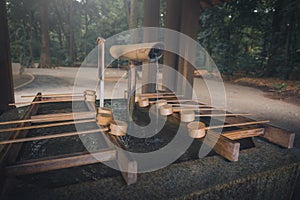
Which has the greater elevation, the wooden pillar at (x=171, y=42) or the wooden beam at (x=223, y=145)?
the wooden pillar at (x=171, y=42)

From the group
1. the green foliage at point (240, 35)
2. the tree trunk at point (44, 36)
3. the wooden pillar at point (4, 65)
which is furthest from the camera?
the tree trunk at point (44, 36)

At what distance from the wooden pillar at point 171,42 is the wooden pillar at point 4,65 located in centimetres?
240

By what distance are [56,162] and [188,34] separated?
2.84 meters

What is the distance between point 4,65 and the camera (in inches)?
112

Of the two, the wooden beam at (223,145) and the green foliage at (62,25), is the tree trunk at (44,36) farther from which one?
the wooden beam at (223,145)

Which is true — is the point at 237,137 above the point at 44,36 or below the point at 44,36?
below

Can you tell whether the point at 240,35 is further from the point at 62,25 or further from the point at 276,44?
the point at 62,25

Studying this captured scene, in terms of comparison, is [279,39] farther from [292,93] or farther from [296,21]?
[292,93]

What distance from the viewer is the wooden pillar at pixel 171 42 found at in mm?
3641

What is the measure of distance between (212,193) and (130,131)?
107 centimetres

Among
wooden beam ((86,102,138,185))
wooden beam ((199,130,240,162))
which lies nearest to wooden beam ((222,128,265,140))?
wooden beam ((199,130,240,162))

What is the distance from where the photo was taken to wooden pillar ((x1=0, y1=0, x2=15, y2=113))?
2814 millimetres

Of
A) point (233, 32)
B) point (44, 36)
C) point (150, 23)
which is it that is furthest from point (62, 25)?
point (150, 23)

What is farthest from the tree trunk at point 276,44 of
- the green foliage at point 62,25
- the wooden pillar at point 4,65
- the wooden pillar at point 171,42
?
the green foliage at point 62,25
